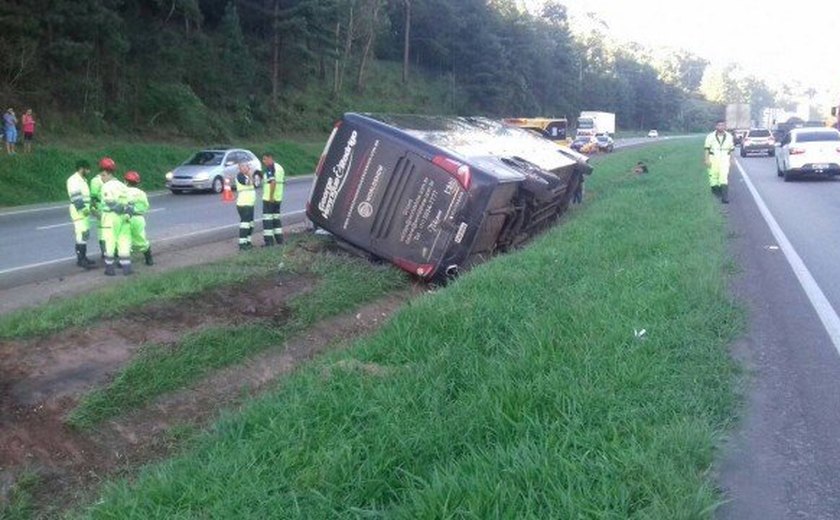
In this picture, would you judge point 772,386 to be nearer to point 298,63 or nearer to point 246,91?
point 246,91

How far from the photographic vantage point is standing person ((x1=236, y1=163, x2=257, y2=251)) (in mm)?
13623

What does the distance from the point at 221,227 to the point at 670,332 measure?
12731mm

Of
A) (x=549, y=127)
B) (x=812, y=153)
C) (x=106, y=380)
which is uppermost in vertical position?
(x=549, y=127)

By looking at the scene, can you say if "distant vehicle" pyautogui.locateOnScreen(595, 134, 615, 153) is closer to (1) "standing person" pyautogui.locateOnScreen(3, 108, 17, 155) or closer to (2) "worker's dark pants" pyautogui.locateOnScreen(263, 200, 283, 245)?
(1) "standing person" pyautogui.locateOnScreen(3, 108, 17, 155)

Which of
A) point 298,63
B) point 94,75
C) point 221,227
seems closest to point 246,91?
point 298,63

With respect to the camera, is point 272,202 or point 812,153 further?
point 812,153

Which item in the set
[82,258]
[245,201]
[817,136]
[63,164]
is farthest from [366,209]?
[63,164]

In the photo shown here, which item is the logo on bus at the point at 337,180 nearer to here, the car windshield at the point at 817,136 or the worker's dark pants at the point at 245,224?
the worker's dark pants at the point at 245,224

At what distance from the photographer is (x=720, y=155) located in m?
17.1

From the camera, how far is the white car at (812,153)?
79.1ft

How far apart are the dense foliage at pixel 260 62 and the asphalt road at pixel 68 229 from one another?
8348mm

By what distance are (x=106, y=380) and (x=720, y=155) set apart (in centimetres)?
1337

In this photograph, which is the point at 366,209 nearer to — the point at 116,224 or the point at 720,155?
the point at 116,224

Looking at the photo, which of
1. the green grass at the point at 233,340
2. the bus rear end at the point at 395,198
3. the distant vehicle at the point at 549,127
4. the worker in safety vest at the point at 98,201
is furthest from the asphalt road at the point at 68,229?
the distant vehicle at the point at 549,127
